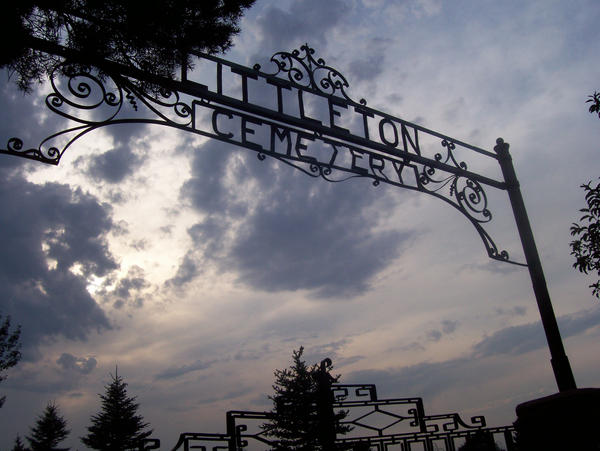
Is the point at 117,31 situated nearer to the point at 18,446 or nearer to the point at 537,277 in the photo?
the point at 537,277

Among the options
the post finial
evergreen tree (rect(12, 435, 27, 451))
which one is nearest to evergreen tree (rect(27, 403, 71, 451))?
evergreen tree (rect(12, 435, 27, 451))

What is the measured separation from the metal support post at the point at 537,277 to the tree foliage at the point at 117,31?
4.36 meters

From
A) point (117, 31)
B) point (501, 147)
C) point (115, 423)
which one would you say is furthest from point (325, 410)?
point (115, 423)

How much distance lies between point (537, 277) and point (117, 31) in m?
5.50

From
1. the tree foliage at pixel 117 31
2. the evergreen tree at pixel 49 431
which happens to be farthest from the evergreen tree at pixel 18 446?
the tree foliage at pixel 117 31

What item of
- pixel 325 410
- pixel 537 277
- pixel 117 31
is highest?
pixel 117 31

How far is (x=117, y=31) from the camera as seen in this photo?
421cm

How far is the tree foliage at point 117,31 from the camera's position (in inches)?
150

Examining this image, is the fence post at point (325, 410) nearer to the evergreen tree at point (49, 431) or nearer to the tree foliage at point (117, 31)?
the tree foliage at point (117, 31)

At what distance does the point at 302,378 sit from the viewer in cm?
2722

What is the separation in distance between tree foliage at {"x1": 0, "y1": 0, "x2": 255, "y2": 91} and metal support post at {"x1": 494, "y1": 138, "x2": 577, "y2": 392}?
4.36m

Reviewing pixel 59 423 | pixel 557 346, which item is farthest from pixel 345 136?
pixel 59 423

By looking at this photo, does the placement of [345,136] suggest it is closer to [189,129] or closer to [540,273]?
[189,129]

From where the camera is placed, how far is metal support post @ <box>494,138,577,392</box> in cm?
541
